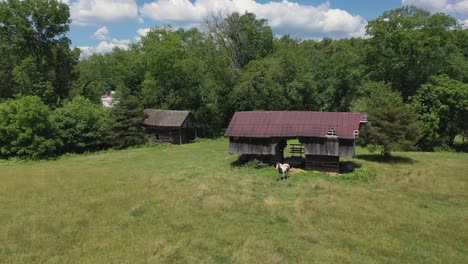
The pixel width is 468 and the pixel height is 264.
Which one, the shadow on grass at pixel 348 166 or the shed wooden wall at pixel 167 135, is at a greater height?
the shed wooden wall at pixel 167 135

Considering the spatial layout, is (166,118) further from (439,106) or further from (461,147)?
(461,147)

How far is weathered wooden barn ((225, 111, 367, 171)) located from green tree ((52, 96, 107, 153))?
801 inches

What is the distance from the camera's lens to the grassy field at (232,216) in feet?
44.9

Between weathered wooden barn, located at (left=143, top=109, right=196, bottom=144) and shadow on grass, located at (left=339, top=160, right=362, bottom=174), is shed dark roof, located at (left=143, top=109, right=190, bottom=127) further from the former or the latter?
shadow on grass, located at (left=339, top=160, right=362, bottom=174)

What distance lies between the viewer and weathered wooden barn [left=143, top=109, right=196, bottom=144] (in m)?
46.1

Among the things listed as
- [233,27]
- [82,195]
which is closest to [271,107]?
[233,27]

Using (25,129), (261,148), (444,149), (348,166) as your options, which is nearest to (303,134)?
(261,148)

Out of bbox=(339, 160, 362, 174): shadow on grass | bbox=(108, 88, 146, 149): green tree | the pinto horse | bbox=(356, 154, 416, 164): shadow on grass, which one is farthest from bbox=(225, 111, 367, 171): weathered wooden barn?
bbox=(108, 88, 146, 149): green tree

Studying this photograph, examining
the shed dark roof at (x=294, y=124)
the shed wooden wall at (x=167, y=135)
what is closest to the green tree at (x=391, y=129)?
the shed dark roof at (x=294, y=124)

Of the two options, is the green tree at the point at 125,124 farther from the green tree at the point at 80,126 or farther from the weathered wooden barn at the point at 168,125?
the weathered wooden barn at the point at 168,125

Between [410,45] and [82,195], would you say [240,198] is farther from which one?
[410,45]

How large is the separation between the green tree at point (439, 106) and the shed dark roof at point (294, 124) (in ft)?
56.5

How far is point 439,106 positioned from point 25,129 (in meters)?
47.2

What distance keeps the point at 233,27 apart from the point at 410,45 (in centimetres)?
2654
